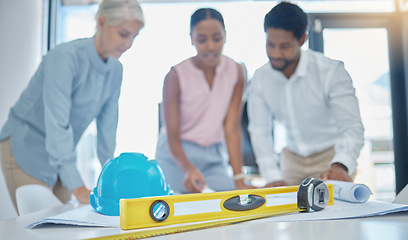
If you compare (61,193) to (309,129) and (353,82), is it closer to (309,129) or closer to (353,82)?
(309,129)

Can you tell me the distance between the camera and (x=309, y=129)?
129 cm

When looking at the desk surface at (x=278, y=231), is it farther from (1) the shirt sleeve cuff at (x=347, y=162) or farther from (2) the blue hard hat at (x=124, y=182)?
(1) the shirt sleeve cuff at (x=347, y=162)

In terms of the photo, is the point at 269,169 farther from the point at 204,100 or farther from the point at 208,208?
the point at 208,208

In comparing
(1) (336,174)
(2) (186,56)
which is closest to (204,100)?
(2) (186,56)

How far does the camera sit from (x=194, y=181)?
1282 mm

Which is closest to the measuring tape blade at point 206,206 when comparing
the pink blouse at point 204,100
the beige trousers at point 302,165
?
the beige trousers at point 302,165

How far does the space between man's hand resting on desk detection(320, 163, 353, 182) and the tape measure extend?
35cm

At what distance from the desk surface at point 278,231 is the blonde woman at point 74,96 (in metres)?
0.66

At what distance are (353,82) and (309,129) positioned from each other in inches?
8.3

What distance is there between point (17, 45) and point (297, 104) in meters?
1.10

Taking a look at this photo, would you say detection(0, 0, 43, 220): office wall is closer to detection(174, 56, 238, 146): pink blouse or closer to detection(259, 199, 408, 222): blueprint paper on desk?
detection(174, 56, 238, 146): pink blouse

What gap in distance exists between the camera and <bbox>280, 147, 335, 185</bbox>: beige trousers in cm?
124

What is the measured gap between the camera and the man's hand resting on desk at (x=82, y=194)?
1.10 m

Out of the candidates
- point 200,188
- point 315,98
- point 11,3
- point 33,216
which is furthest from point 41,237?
point 11,3
